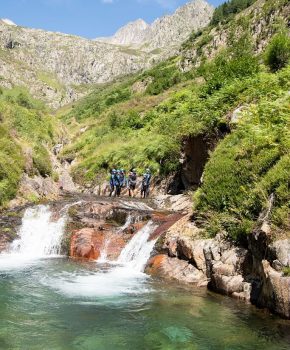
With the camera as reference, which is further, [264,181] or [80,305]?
[264,181]

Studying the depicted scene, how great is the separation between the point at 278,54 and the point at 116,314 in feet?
71.5

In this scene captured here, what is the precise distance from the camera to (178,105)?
124 feet

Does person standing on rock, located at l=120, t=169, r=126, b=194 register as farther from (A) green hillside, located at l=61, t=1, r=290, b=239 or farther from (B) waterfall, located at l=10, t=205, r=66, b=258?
(B) waterfall, located at l=10, t=205, r=66, b=258

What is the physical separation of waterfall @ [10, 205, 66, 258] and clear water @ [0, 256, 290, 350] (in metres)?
4.29

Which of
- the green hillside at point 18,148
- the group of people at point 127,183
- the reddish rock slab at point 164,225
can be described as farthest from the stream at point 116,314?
the group of people at point 127,183

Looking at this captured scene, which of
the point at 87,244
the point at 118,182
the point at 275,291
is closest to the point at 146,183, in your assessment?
the point at 118,182

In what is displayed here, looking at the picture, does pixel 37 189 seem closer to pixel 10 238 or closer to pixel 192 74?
pixel 10 238

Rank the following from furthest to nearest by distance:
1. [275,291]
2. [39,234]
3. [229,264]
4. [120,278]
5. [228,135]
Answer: [39,234] → [228,135] → [120,278] → [229,264] → [275,291]

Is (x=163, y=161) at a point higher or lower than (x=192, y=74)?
lower

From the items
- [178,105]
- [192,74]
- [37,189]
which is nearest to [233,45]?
[192,74]

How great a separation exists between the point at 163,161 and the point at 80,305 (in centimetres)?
1994

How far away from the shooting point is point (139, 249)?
1664cm

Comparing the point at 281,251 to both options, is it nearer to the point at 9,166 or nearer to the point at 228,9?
the point at 9,166

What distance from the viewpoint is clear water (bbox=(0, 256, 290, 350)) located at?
8.54 metres
